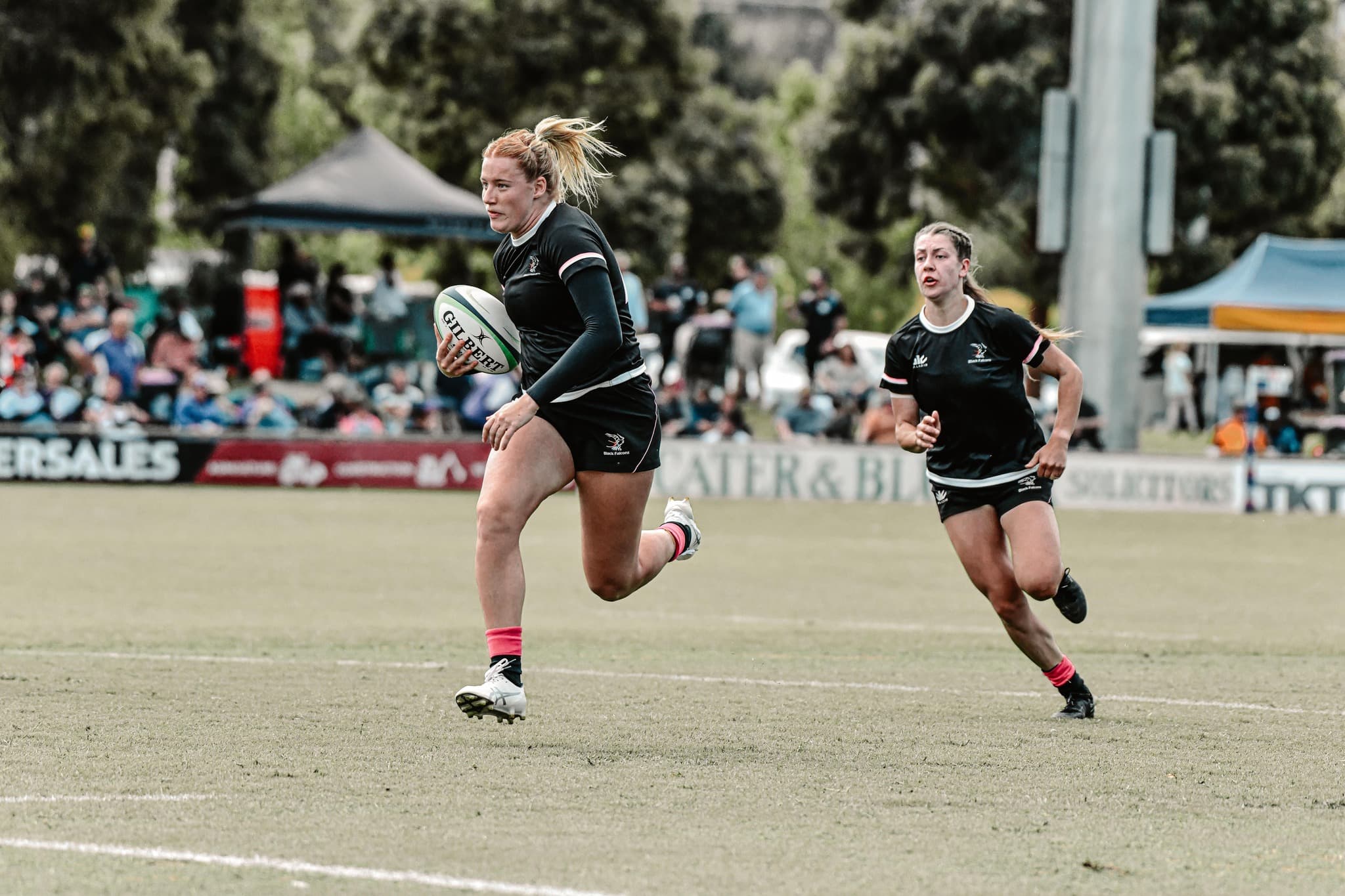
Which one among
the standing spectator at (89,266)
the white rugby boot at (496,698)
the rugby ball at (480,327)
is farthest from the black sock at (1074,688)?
the standing spectator at (89,266)

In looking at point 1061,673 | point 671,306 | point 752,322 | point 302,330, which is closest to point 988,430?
point 1061,673

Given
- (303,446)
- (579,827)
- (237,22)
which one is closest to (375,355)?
(303,446)

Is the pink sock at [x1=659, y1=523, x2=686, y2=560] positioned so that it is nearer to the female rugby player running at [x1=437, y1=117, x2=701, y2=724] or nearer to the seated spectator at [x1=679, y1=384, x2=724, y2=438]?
the female rugby player running at [x1=437, y1=117, x2=701, y2=724]

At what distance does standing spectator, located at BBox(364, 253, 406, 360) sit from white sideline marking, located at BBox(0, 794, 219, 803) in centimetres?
2193

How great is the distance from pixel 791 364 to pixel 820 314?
26.9 feet

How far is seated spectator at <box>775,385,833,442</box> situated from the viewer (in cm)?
2394

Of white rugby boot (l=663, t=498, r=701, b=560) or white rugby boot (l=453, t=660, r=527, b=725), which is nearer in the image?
white rugby boot (l=453, t=660, r=527, b=725)

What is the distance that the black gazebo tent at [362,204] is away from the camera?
1051 inches

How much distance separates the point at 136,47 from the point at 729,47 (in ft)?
115

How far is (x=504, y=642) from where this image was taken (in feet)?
23.7

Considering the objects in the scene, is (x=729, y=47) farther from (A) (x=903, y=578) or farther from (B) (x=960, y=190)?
(A) (x=903, y=578)

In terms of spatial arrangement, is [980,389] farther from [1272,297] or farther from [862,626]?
[1272,297]

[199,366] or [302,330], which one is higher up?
[302,330]

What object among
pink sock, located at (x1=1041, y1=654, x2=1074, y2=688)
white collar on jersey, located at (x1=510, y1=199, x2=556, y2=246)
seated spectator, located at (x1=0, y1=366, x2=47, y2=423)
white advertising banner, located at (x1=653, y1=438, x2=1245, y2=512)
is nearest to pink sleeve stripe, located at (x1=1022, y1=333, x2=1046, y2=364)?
pink sock, located at (x1=1041, y1=654, x2=1074, y2=688)
